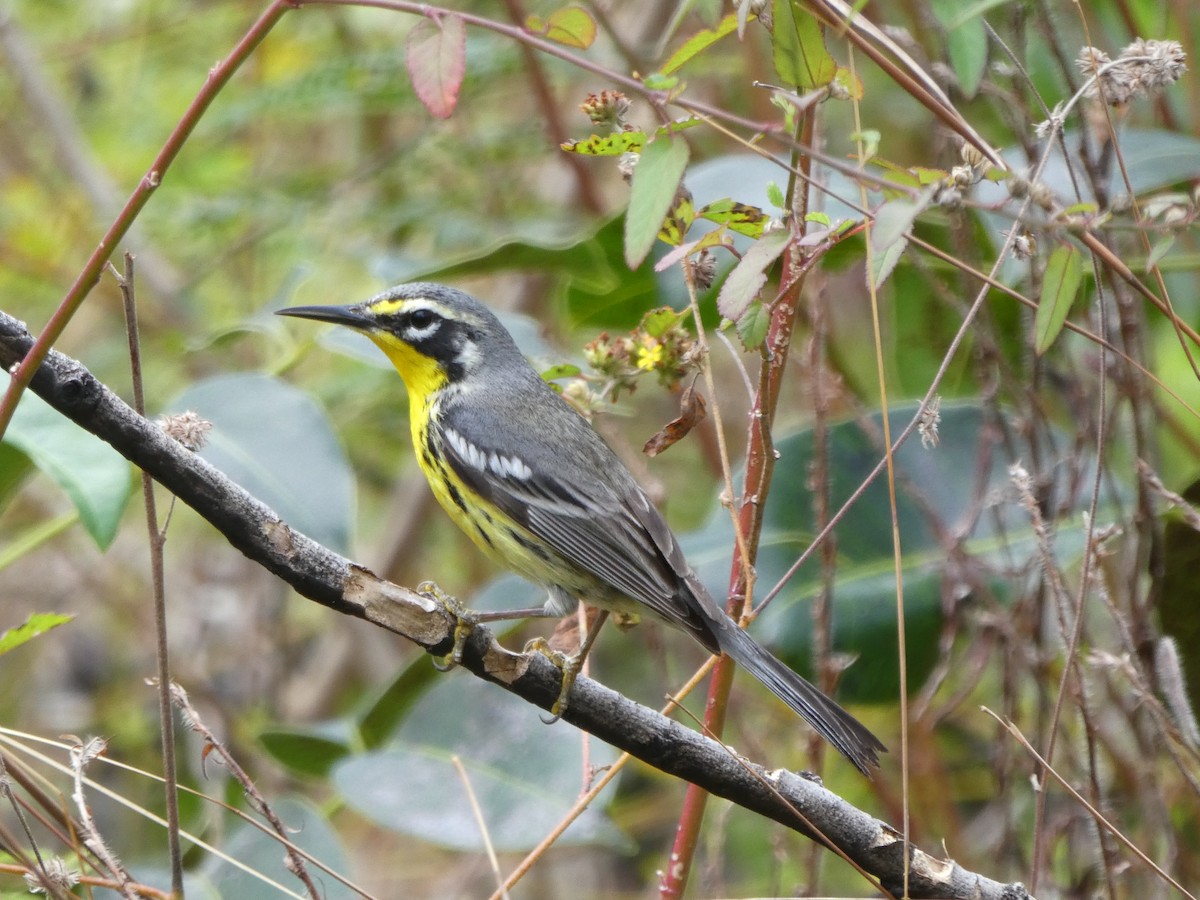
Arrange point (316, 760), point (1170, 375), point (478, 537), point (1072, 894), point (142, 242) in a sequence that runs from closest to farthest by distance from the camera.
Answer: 1. point (1072, 894)
2. point (478, 537)
3. point (316, 760)
4. point (1170, 375)
5. point (142, 242)

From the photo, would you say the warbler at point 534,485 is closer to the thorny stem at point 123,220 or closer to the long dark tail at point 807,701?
the long dark tail at point 807,701

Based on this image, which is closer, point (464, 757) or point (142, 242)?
point (464, 757)

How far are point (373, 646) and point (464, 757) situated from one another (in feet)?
6.43

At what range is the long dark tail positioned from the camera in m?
2.10

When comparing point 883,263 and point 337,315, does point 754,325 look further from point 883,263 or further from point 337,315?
point 337,315

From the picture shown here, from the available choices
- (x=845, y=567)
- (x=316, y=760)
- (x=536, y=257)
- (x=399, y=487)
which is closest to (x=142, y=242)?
(x=399, y=487)

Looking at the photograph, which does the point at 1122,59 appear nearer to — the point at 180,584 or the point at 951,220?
the point at 951,220

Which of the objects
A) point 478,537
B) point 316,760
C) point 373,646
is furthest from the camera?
point 373,646

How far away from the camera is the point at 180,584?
17.4ft

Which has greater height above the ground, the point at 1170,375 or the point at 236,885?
the point at 1170,375

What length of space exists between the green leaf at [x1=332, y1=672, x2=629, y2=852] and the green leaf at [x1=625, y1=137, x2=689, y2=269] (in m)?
1.51

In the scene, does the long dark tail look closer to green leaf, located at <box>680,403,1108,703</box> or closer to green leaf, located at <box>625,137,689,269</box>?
green leaf, located at <box>680,403,1108,703</box>

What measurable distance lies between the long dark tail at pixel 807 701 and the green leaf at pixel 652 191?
954mm

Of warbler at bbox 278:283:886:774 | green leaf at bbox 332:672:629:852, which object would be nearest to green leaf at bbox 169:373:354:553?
warbler at bbox 278:283:886:774
